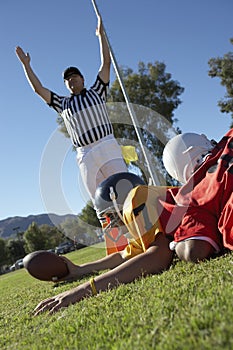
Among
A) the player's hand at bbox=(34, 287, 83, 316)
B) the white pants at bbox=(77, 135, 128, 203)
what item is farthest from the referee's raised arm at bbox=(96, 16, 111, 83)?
the player's hand at bbox=(34, 287, 83, 316)

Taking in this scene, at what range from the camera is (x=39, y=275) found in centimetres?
A: 445

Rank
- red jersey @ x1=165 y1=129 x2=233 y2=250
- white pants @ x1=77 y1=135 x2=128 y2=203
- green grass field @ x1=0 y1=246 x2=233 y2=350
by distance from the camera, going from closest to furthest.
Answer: green grass field @ x1=0 y1=246 x2=233 y2=350
red jersey @ x1=165 y1=129 x2=233 y2=250
white pants @ x1=77 y1=135 x2=128 y2=203

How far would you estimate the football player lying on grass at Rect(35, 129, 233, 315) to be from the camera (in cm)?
273

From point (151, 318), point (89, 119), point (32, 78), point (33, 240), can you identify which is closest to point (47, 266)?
point (89, 119)

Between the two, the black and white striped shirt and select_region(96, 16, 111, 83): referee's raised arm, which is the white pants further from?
select_region(96, 16, 111, 83): referee's raised arm

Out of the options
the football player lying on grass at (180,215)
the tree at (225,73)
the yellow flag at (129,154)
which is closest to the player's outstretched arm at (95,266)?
the football player lying on grass at (180,215)

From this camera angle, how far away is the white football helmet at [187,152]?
309 centimetres

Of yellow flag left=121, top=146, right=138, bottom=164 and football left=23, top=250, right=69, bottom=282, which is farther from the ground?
yellow flag left=121, top=146, right=138, bottom=164

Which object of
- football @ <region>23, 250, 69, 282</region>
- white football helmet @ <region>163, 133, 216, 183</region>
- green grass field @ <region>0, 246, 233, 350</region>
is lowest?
green grass field @ <region>0, 246, 233, 350</region>

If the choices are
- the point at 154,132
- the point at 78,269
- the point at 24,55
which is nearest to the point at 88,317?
the point at 78,269

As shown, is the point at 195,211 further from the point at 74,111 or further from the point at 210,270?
the point at 74,111

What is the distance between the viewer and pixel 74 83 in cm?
491

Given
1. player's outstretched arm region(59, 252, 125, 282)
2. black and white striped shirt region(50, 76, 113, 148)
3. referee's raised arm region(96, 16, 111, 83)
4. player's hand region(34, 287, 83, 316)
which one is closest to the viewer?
player's hand region(34, 287, 83, 316)

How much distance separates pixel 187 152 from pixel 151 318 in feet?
5.40
